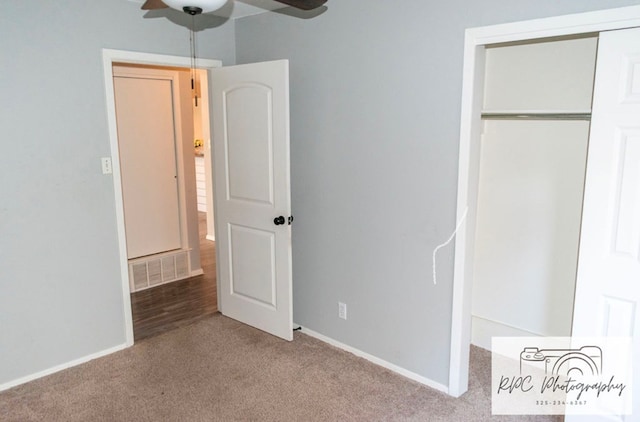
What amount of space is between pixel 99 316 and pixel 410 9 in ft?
9.09

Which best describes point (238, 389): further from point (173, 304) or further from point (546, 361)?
point (546, 361)

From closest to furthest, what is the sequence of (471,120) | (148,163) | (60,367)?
(471,120), (60,367), (148,163)

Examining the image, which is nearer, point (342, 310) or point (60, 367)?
point (60, 367)

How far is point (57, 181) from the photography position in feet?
9.52

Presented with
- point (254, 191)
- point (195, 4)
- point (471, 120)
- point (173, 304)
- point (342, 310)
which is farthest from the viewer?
point (173, 304)

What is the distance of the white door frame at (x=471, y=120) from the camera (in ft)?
6.53

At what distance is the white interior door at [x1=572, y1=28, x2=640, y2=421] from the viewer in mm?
1973

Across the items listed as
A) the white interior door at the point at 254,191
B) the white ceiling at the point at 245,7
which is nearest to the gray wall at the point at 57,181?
the white ceiling at the point at 245,7

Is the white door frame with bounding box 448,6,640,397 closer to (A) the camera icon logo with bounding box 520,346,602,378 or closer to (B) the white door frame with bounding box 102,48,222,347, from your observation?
(A) the camera icon logo with bounding box 520,346,602,378

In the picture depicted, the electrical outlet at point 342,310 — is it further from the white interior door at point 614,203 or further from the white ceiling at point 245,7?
the white ceiling at point 245,7

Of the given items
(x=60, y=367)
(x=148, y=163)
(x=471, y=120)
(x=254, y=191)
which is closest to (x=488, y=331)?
(x=471, y=120)

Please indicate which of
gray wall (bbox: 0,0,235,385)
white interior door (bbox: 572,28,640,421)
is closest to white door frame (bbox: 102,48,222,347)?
gray wall (bbox: 0,0,235,385)

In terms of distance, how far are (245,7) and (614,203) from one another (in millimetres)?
2592

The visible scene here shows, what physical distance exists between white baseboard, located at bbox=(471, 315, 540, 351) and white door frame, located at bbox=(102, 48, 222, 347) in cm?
245
